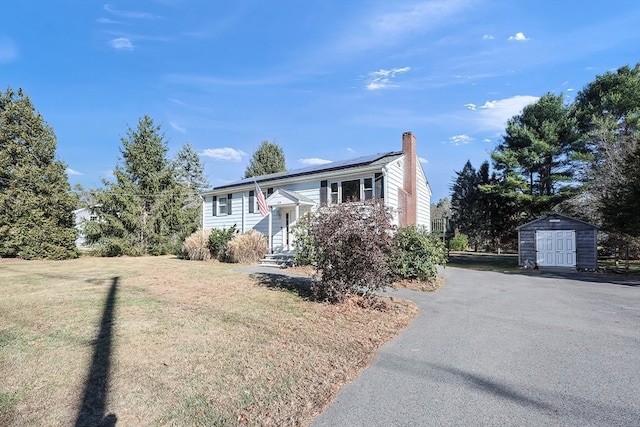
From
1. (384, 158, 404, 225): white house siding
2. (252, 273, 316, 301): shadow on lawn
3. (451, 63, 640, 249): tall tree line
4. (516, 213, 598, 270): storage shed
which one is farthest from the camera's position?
(451, 63, 640, 249): tall tree line

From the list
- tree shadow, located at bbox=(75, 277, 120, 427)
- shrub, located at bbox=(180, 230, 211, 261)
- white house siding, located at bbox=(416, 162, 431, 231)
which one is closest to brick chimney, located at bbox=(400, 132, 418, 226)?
white house siding, located at bbox=(416, 162, 431, 231)

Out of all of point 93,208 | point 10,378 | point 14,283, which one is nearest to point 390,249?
point 10,378

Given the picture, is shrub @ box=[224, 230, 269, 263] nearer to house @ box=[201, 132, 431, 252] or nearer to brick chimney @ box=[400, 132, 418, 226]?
house @ box=[201, 132, 431, 252]

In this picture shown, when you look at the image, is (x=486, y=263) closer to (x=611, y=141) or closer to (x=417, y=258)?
(x=611, y=141)

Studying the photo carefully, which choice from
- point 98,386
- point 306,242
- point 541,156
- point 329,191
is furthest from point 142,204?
point 541,156

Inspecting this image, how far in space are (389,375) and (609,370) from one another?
2.79 meters

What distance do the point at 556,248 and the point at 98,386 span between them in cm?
1967

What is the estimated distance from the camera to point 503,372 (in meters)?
3.92

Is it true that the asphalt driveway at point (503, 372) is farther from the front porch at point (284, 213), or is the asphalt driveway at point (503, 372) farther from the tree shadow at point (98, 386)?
the front porch at point (284, 213)

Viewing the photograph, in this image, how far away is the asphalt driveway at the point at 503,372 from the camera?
2938 mm

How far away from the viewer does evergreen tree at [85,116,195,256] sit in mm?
21703

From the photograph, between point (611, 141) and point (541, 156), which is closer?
point (611, 141)

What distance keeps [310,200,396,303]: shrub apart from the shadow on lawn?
3.34 ft

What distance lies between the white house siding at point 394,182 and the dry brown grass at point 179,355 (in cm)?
772
